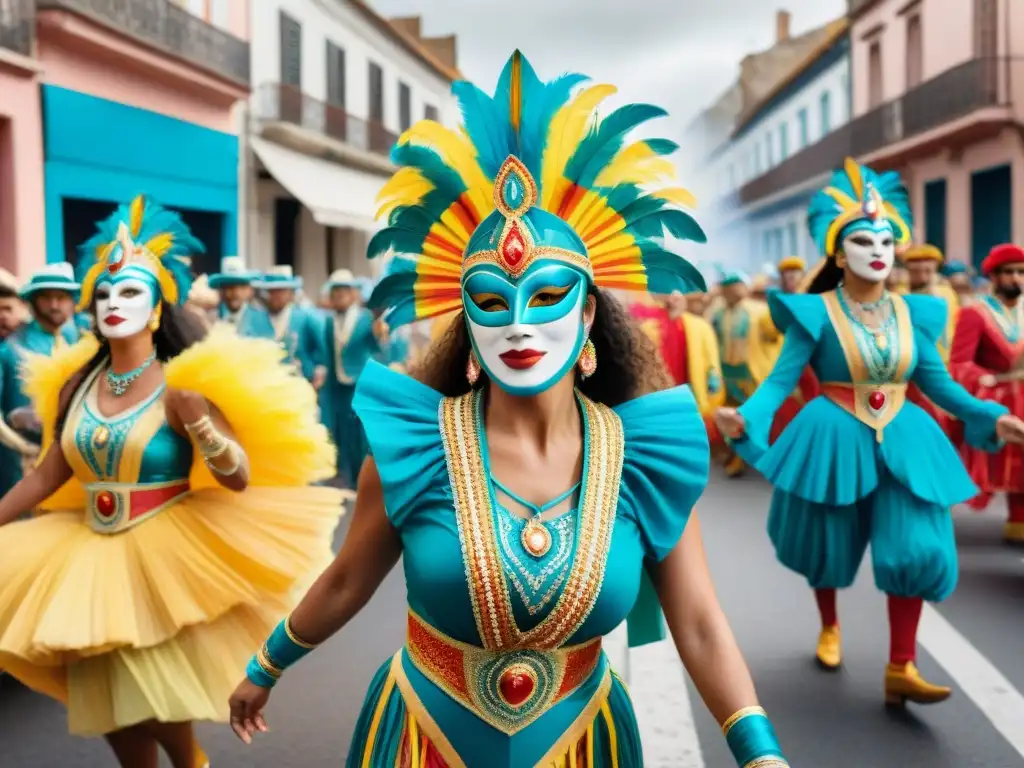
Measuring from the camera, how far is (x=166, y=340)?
469 centimetres

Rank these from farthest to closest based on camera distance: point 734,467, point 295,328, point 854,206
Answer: point 734,467
point 295,328
point 854,206

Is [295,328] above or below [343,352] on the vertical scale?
above

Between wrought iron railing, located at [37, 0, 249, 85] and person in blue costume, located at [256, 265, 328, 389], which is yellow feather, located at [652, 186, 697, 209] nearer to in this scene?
person in blue costume, located at [256, 265, 328, 389]

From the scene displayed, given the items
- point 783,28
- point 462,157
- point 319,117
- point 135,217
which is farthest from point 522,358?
point 783,28

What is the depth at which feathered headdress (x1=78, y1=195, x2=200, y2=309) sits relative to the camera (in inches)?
177

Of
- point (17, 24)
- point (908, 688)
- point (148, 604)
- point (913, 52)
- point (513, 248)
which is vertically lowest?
point (908, 688)

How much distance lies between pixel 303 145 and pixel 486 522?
25.0 meters

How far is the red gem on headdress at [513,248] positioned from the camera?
276 centimetres

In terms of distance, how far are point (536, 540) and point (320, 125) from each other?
85.5 feet

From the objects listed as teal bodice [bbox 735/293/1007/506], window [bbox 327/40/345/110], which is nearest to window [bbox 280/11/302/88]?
window [bbox 327/40/345/110]

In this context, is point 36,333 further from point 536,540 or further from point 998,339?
point 998,339

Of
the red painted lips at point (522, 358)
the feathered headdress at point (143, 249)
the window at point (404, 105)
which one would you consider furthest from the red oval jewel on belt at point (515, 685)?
the window at point (404, 105)

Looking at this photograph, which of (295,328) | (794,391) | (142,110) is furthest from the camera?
(142,110)

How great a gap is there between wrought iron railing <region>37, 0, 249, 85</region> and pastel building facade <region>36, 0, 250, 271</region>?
0.8 inches
